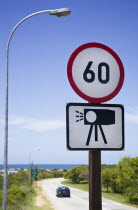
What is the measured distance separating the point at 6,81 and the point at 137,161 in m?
24.4

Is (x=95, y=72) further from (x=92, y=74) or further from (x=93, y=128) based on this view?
(x=93, y=128)

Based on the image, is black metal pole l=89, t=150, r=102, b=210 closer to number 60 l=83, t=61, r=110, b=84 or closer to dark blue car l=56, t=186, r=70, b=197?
number 60 l=83, t=61, r=110, b=84

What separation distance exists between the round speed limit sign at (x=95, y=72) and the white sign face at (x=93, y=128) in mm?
111

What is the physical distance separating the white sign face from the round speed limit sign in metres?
0.11

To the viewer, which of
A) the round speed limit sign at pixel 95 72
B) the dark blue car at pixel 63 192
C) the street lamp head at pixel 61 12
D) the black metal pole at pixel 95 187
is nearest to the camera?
the black metal pole at pixel 95 187

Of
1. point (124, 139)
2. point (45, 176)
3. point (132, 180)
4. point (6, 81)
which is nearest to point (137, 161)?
point (132, 180)

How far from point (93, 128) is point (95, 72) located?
50 cm

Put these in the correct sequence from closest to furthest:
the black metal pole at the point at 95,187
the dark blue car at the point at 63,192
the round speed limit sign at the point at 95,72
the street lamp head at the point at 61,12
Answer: the black metal pole at the point at 95,187 < the round speed limit sign at the point at 95,72 < the street lamp head at the point at 61,12 < the dark blue car at the point at 63,192

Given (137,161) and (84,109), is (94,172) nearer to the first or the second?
(84,109)

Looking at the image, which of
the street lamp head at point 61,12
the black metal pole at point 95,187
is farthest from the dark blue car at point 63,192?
the black metal pole at point 95,187

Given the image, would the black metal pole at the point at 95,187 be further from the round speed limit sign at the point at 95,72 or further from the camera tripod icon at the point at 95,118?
the round speed limit sign at the point at 95,72

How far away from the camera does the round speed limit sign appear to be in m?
3.21

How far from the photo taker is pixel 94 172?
10.1 ft

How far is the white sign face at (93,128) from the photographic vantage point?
3.07 meters
